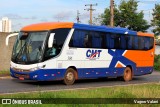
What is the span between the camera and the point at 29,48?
19.2 m

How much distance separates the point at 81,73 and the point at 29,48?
3264 mm

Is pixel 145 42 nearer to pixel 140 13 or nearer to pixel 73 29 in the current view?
pixel 73 29

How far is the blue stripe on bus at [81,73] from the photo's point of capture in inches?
744

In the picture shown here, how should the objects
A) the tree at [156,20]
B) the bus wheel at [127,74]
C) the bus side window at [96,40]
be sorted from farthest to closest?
the tree at [156,20]
the bus wheel at [127,74]
the bus side window at [96,40]

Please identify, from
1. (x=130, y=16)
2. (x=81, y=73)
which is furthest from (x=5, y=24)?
(x=130, y=16)

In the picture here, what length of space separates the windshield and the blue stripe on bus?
1.92 ft

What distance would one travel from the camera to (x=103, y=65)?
2270 centimetres

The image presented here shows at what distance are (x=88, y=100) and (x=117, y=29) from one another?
1270 cm

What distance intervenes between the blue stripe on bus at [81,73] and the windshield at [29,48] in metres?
0.59

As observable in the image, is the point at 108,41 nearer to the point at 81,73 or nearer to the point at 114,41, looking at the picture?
the point at 114,41

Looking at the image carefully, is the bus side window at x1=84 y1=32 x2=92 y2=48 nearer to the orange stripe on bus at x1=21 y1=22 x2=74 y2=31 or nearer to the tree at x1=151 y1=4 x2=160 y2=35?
the orange stripe on bus at x1=21 y1=22 x2=74 y2=31

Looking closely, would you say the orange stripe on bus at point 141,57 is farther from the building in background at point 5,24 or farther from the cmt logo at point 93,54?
the building in background at point 5,24

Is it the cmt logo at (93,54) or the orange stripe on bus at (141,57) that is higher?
the cmt logo at (93,54)

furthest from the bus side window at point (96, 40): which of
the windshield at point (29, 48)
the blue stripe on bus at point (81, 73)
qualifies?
the windshield at point (29, 48)
